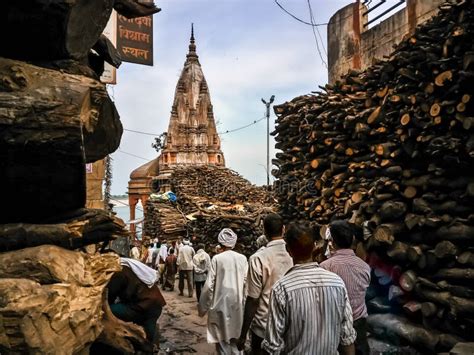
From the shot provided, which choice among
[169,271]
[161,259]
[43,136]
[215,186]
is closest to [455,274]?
[43,136]

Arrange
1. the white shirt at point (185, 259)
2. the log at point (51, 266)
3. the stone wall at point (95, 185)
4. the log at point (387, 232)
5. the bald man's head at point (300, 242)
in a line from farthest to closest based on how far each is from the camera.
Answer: the white shirt at point (185, 259) → the stone wall at point (95, 185) → the log at point (387, 232) → the bald man's head at point (300, 242) → the log at point (51, 266)

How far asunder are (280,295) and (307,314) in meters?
0.20

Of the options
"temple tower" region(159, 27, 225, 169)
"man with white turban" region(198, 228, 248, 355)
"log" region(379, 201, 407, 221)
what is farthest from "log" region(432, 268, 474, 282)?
"temple tower" region(159, 27, 225, 169)

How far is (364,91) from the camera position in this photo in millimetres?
6949

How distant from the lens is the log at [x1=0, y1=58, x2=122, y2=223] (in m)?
2.60

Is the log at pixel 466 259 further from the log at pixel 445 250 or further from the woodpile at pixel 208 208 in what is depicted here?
the woodpile at pixel 208 208

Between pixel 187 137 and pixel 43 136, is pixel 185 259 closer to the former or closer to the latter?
pixel 43 136

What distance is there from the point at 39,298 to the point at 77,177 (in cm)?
89

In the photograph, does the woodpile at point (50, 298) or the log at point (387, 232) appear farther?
the log at point (387, 232)

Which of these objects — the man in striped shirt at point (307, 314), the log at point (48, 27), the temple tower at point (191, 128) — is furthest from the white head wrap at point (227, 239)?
the temple tower at point (191, 128)

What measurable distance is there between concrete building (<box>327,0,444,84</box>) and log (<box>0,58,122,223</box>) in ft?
25.1

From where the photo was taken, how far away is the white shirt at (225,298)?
5.14 metres

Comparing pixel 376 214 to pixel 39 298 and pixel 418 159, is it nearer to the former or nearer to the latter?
pixel 418 159

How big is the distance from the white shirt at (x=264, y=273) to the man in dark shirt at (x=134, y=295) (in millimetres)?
1331
